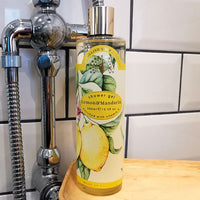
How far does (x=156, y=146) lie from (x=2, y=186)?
0.28 m

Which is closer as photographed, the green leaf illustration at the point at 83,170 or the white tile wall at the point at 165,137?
the green leaf illustration at the point at 83,170

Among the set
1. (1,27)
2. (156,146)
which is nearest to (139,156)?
(156,146)

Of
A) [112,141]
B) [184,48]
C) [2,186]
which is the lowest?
[2,186]

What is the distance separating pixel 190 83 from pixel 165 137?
12cm

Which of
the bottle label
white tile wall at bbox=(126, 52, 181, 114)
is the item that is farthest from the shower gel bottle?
white tile wall at bbox=(126, 52, 181, 114)

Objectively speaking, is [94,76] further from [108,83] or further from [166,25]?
[166,25]

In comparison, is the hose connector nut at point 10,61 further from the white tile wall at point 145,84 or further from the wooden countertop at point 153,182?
the wooden countertop at point 153,182

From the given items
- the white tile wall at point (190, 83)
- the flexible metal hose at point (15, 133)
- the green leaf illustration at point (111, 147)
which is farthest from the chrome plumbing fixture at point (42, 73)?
the white tile wall at point (190, 83)

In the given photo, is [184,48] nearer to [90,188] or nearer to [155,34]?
[155,34]

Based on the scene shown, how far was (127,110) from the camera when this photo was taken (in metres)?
0.42

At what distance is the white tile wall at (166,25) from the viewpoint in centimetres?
40

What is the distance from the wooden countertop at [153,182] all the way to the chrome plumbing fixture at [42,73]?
4 cm

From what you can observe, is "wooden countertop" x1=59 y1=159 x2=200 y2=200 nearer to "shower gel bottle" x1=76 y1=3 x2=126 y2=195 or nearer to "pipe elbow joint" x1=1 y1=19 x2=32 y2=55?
"shower gel bottle" x1=76 y1=3 x2=126 y2=195

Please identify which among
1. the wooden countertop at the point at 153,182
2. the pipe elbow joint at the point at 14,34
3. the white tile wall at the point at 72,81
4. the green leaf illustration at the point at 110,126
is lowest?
the wooden countertop at the point at 153,182
